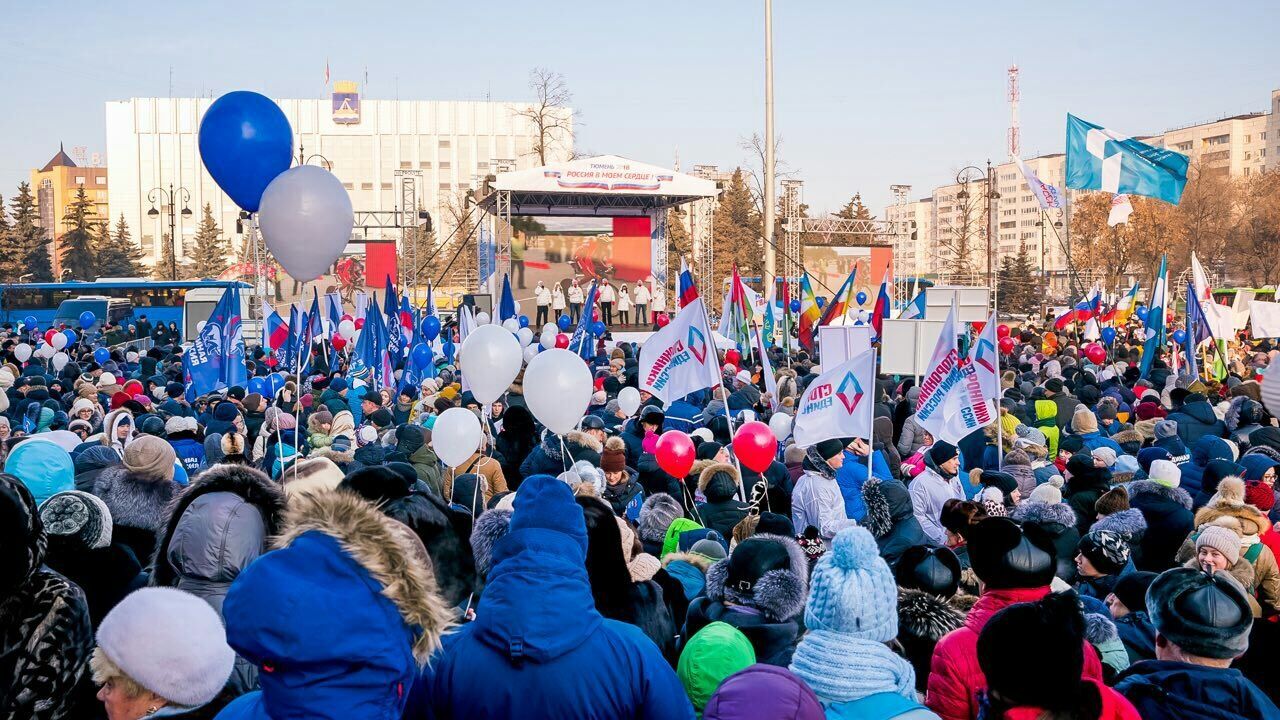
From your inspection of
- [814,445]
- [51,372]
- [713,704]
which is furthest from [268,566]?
[51,372]

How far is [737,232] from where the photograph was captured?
71062mm

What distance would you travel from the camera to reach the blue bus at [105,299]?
39.4m

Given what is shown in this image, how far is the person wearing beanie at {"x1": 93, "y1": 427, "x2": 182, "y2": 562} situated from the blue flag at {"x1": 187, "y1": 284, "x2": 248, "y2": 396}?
851cm

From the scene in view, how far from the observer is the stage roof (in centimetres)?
3111

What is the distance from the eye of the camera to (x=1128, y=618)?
4332 mm

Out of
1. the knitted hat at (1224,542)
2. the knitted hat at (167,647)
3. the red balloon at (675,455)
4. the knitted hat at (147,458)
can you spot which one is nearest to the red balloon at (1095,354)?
the red balloon at (675,455)

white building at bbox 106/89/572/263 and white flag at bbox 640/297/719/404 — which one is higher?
white building at bbox 106/89/572/263

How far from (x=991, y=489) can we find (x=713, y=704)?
4.37 metres

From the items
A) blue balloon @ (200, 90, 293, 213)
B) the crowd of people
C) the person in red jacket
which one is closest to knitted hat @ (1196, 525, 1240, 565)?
the crowd of people

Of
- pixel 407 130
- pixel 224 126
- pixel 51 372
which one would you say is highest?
pixel 407 130

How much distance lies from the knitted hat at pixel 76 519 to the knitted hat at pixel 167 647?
1.41 meters

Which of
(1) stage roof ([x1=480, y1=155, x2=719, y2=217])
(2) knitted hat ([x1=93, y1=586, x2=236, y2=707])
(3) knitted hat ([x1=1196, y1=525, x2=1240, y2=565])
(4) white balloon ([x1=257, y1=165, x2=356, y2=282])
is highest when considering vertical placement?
(1) stage roof ([x1=480, y1=155, x2=719, y2=217])

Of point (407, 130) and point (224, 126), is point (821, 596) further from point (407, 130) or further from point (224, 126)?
point (407, 130)

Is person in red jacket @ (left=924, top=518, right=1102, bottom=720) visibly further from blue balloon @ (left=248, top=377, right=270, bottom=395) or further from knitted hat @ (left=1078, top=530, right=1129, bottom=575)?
blue balloon @ (left=248, top=377, right=270, bottom=395)
